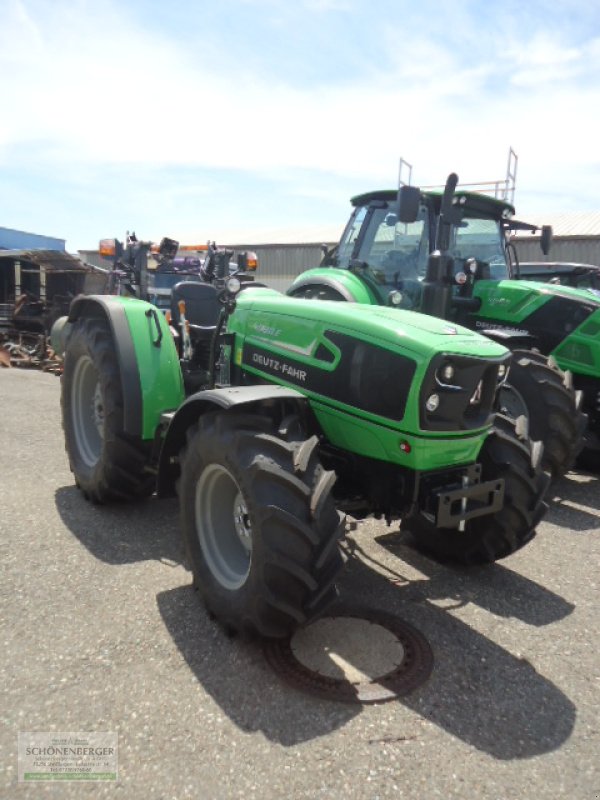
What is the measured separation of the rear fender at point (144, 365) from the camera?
13.1ft

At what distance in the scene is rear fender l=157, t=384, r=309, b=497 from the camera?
9.53 feet

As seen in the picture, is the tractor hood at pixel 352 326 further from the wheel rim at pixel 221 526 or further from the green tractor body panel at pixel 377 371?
the wheel rim at pixel 221 526

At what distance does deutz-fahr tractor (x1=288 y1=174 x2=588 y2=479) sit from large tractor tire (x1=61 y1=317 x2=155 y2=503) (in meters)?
2.40

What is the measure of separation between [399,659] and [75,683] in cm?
138

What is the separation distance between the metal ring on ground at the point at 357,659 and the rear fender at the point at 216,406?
41.5 inches

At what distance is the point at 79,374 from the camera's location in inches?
194

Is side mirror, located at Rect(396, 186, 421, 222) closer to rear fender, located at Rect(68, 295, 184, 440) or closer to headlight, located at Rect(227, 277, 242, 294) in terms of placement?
headlight, located at Rect(227, 277, 242, 294)

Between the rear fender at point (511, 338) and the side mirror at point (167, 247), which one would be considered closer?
the rear fender at point (511, 338)

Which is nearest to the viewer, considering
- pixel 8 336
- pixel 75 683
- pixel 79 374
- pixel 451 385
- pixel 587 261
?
pixel 75 683

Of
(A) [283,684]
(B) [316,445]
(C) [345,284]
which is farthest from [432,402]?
(C) [345,284]

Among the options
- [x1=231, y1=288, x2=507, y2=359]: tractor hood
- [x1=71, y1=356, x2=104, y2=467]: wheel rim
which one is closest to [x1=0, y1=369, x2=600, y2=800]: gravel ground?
[x1=71, y1=356, x2=104, y2=467]: wheel rim

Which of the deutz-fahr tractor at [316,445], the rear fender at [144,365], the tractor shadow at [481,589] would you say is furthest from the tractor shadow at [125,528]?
the tractor shadow at [481,589]

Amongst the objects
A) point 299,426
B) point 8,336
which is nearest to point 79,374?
point 299,426

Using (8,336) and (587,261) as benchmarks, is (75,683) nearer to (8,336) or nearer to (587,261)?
(8,336)
